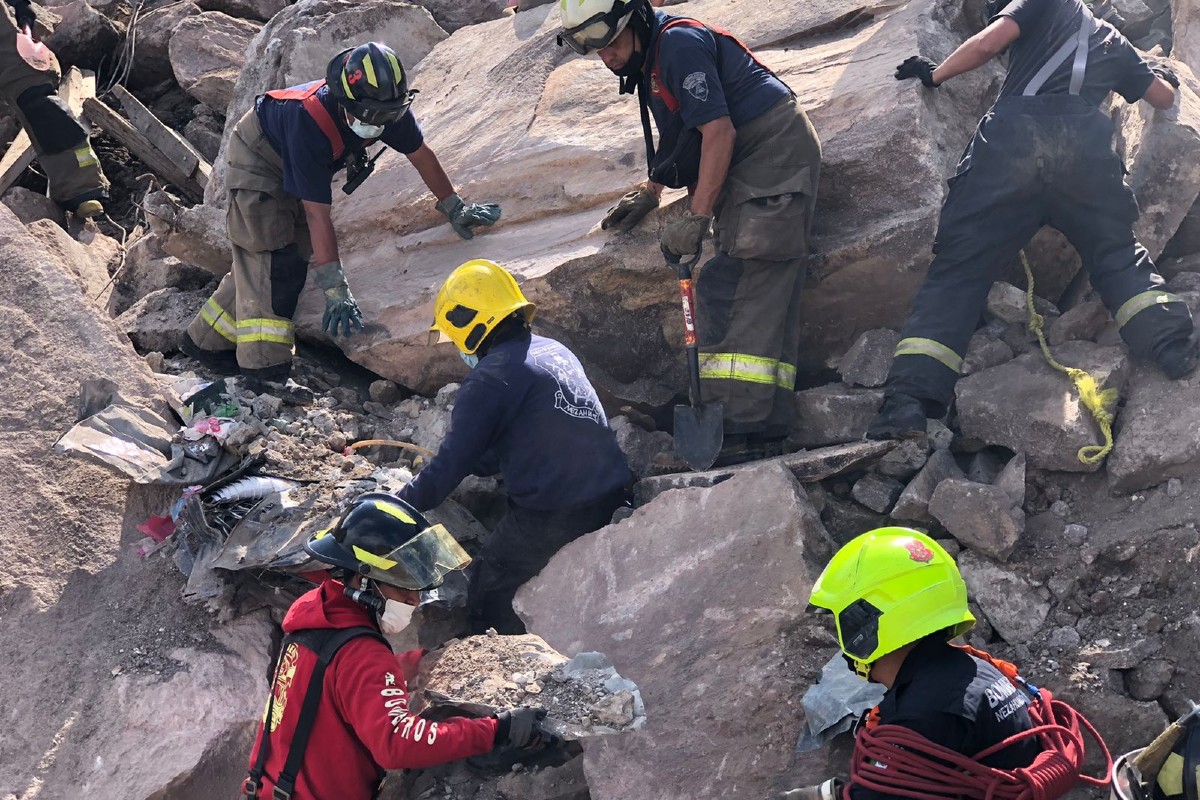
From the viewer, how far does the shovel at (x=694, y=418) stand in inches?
167

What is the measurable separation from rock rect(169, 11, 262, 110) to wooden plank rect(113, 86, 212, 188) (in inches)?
17.3

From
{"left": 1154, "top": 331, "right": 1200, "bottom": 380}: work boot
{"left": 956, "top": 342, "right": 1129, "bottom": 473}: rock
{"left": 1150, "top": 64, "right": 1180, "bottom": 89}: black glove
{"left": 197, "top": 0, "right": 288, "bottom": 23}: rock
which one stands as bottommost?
{"left": 956, "top": 342, "right": 1129, "bottom": 473}: rock

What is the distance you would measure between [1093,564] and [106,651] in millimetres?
3445

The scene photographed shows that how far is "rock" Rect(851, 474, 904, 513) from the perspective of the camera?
3.82 m

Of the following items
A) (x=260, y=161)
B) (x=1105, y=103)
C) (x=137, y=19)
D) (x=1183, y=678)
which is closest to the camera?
(x=1183, y=678)

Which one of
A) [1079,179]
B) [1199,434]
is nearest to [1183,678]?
[1199,434]

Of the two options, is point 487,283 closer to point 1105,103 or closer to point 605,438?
point 605,438

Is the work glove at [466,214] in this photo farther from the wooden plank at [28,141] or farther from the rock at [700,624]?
Answer: the wooden plank at [28,141]

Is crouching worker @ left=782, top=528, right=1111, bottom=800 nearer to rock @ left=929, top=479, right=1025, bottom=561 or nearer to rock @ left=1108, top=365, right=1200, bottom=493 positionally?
rock @ left=929, top=479, right=1025, bottom=561

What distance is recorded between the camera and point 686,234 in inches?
169

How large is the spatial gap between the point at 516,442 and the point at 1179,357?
2391mm

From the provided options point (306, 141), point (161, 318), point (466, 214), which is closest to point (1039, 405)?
point (466, 214)

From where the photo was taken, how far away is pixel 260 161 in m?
5.15

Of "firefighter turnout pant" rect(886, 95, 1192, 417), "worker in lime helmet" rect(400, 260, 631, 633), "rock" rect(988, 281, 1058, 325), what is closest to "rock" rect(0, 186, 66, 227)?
"worker in lime helmet" rect(400, 260, 631, 633)
